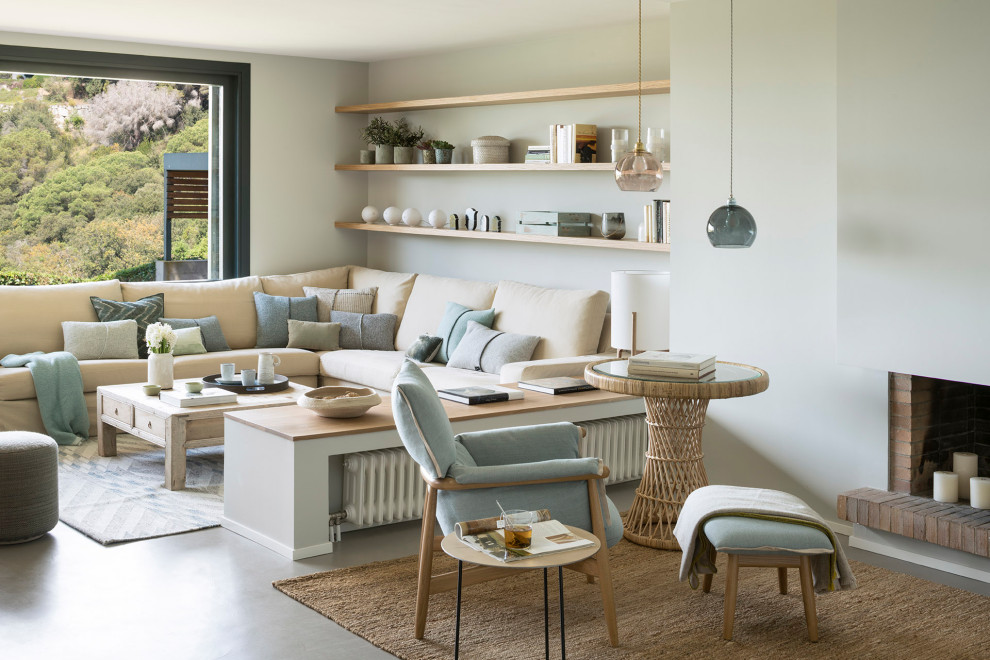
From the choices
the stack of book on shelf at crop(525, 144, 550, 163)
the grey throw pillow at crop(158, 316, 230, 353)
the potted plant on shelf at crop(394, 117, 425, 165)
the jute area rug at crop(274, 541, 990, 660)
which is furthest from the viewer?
the potted plant on shelf at crop(394, 117, 425, 165)

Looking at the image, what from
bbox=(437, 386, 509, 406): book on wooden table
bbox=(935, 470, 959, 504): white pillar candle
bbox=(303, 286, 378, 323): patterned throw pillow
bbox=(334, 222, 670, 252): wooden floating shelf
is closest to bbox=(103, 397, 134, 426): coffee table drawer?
bbox=(437, 386, 509, 406): book on wooden table

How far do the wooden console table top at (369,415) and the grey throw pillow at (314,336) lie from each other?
2353 millimetres

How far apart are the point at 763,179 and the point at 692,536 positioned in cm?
194

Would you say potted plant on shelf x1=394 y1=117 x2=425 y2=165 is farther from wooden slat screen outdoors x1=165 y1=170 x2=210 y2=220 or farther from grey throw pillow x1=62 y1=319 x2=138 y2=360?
grey throw pillow x1=62 y1=319 x2=138 y2=360

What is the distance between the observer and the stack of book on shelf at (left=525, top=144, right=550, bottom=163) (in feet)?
21.6

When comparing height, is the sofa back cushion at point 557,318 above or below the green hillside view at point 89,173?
below

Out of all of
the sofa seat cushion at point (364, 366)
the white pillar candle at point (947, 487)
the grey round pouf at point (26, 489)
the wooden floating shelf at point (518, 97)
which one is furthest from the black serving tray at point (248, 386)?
the white pillar candle at point (947, 487)

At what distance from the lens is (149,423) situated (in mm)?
5562

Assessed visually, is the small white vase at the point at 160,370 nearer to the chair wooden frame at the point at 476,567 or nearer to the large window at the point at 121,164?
the large window at the point at 121,164

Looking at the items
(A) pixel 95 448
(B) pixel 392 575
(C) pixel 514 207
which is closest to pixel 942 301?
(B) pixel 392 575

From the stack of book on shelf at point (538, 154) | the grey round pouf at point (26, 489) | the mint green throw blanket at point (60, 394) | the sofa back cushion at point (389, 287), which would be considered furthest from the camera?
the sofa back cushion at point (389, 287)

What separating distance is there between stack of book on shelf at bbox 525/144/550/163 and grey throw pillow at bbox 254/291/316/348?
2.07 meters

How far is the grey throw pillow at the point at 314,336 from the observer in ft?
24.5

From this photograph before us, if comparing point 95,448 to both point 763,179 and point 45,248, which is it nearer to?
point 45,248
